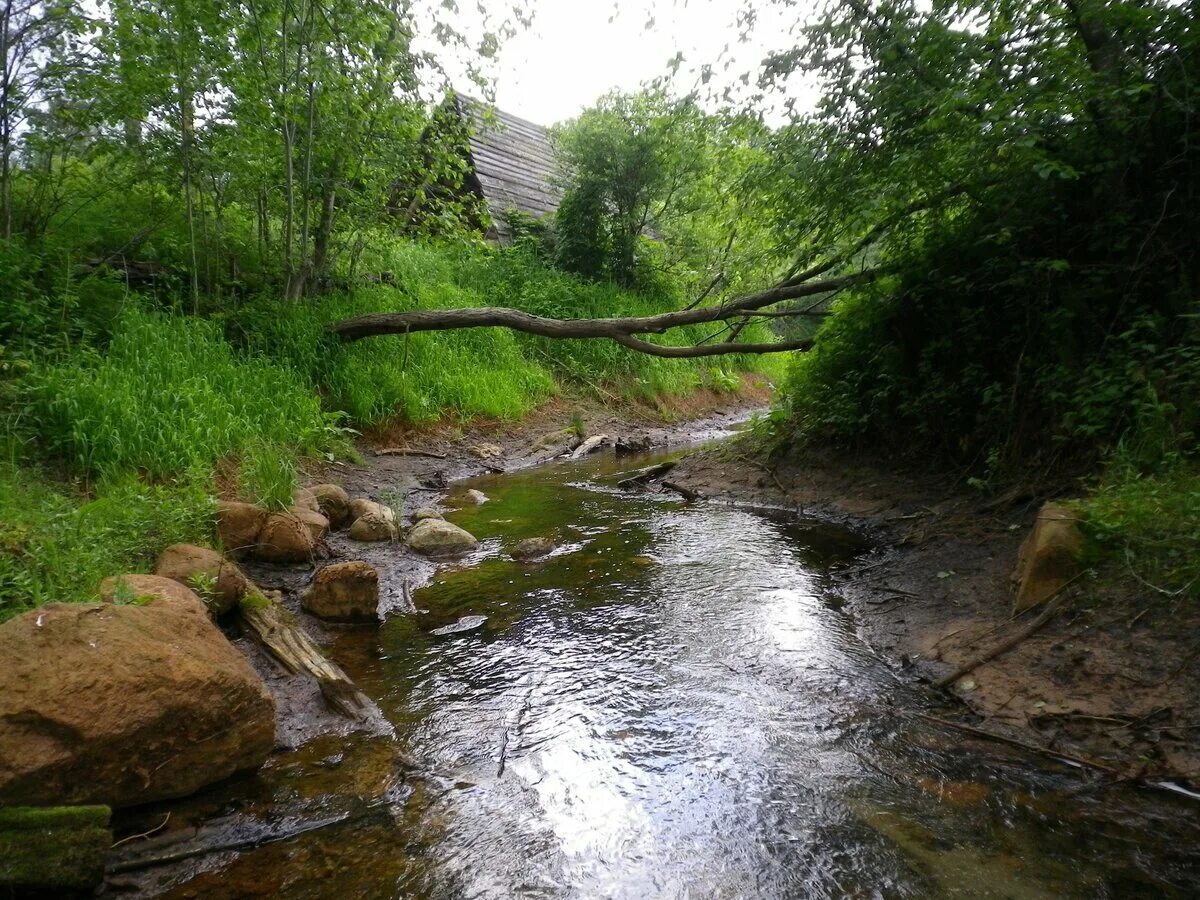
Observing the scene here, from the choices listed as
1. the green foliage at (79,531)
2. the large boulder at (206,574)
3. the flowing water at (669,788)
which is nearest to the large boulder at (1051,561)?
the flowing water at (669,788)

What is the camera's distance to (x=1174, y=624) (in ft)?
8.63

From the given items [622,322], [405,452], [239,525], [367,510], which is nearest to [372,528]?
[367,510]

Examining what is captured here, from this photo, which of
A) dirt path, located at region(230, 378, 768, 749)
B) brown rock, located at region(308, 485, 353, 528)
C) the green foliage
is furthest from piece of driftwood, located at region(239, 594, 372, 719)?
brown rock, located at region(308, 485, 353, 528)

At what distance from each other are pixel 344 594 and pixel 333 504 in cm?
189

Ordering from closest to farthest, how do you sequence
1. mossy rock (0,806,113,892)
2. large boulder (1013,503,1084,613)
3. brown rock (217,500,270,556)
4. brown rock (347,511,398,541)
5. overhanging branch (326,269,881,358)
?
mossy rock (0,806,113,892)
large boulder (1013,503,1084,613)
brown rock (217,500,270,556)
brown rock (347,511,398,541)
overhanging branch (326,269,881,358)

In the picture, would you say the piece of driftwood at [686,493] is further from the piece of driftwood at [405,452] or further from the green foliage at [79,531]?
the green foliage at [79,531]

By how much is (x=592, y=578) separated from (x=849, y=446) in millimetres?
3307

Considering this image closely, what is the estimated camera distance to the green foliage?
2654 mm

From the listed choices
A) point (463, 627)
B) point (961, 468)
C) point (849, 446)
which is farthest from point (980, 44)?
point (463, 627)

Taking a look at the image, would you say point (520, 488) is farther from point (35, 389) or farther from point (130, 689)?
point (130, 689)

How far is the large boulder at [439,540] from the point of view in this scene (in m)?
4.94

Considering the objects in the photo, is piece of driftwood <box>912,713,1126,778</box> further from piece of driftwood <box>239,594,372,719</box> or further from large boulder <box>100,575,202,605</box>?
large boulder <box>100,575,202,605</box>

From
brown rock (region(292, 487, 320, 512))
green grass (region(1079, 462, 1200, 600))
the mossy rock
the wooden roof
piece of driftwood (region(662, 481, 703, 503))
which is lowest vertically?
Result: piece of driftwood (region(662, 481, 703, 503))

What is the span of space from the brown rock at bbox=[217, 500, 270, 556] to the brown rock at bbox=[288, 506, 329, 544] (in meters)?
0.31
